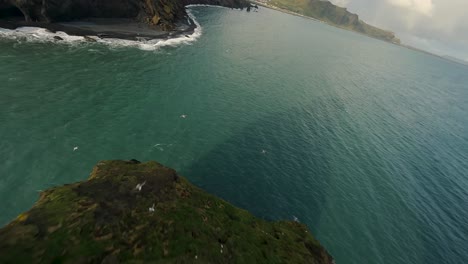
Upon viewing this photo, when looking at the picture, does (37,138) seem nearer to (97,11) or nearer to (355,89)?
(97,11)

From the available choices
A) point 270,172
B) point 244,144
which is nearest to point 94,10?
point 244,144

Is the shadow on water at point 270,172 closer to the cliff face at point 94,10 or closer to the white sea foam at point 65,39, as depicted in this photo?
the white sea foam at point 65,39

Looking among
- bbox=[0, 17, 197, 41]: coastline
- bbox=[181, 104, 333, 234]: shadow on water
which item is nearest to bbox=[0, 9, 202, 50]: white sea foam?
bbox=[0, 17, 197, 41]: coastline

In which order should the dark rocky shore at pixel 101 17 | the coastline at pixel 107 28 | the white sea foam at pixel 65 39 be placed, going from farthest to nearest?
the coastline at pixel 107 28 < the dark rocky shore at pixel 101 17 < the white sea foam at pixel 65 39

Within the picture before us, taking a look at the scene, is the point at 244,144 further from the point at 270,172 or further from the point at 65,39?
the point at 65,39

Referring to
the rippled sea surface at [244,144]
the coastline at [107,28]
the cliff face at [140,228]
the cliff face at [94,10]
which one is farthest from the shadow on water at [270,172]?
the cliff face at [94,10]
